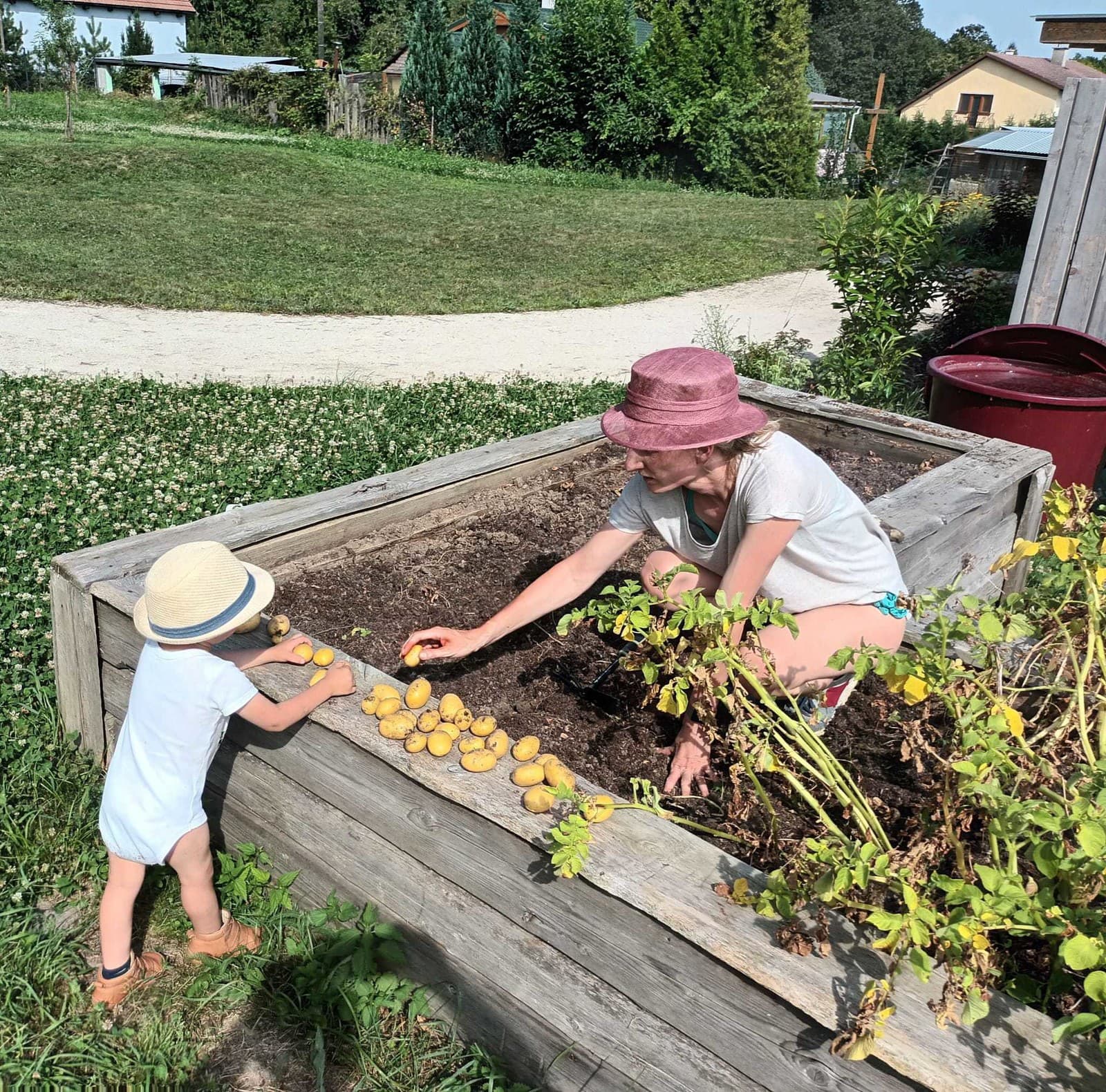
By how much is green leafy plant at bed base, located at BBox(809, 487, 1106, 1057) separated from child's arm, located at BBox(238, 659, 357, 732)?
3.41 ft

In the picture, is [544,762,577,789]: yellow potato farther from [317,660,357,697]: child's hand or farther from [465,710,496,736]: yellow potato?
[317,660,357,697]: child's hand

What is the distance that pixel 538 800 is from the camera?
6.24 ft

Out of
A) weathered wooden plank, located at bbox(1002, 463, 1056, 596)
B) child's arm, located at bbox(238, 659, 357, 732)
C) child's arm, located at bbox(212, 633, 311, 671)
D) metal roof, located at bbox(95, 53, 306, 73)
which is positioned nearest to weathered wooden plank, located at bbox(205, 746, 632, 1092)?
child's arm, located at bbox(212, 633, 311, 671)

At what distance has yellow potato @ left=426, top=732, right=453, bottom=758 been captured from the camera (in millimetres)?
2062

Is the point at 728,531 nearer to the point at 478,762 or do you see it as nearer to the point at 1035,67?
the point at 478,762

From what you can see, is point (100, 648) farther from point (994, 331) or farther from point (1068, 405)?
point (994, 331)

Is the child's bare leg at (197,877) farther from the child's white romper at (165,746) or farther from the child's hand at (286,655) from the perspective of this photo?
the child's hand at (286,655)

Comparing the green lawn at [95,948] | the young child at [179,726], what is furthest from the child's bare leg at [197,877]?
the green lawn at [95,948]

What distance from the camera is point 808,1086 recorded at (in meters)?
1.57

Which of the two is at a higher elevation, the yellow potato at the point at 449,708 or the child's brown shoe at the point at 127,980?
the yellow potato at the point at 449,708

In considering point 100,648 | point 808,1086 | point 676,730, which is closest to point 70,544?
point 100,648

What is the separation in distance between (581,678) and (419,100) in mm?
25483

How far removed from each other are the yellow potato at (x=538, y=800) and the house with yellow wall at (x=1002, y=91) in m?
52.3

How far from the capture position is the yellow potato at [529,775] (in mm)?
1981
